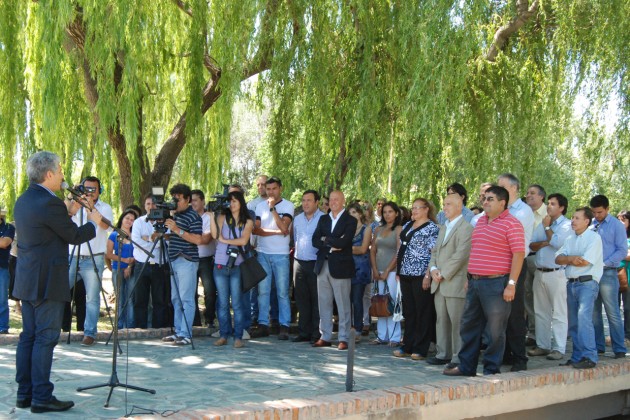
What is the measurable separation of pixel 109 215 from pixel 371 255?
3077 millimetres

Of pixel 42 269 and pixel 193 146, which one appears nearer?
pixel 42 269

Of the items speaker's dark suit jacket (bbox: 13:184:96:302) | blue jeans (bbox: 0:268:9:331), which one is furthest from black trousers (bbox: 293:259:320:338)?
speaker's dark suit jacket (bbox: 13:184:96:302)

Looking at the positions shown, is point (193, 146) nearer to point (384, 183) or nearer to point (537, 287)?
point (384, 183)

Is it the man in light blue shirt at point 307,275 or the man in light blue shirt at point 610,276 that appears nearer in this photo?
the man in light blue shirt at point 610,276

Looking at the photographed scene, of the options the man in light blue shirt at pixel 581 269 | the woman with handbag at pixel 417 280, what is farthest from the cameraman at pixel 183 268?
the man in light blue shirt at pixel 581 269

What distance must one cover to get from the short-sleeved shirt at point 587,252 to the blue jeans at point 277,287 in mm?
3277

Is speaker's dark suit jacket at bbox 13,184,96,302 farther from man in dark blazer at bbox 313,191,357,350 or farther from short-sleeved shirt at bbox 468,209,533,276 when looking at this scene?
man in dark blazer at bbox 313,191,357,350

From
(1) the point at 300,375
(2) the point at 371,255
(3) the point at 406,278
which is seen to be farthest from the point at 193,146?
(1) the point at 300,375

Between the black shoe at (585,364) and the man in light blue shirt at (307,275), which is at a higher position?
the man in light blue shirt at (307,275)

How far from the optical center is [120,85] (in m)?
9.93

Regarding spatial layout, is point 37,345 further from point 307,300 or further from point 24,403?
point 307,300

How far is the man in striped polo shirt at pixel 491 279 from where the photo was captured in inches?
275

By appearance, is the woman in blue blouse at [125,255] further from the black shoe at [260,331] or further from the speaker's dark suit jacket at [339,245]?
the speaker's dark suit jacket at [339,245]

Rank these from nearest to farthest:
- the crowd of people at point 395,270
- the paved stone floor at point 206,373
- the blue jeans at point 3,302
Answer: the paved stone floor at point 206,373 → the crowd of people at point 395,270 → the blue jeans at point 3,302
